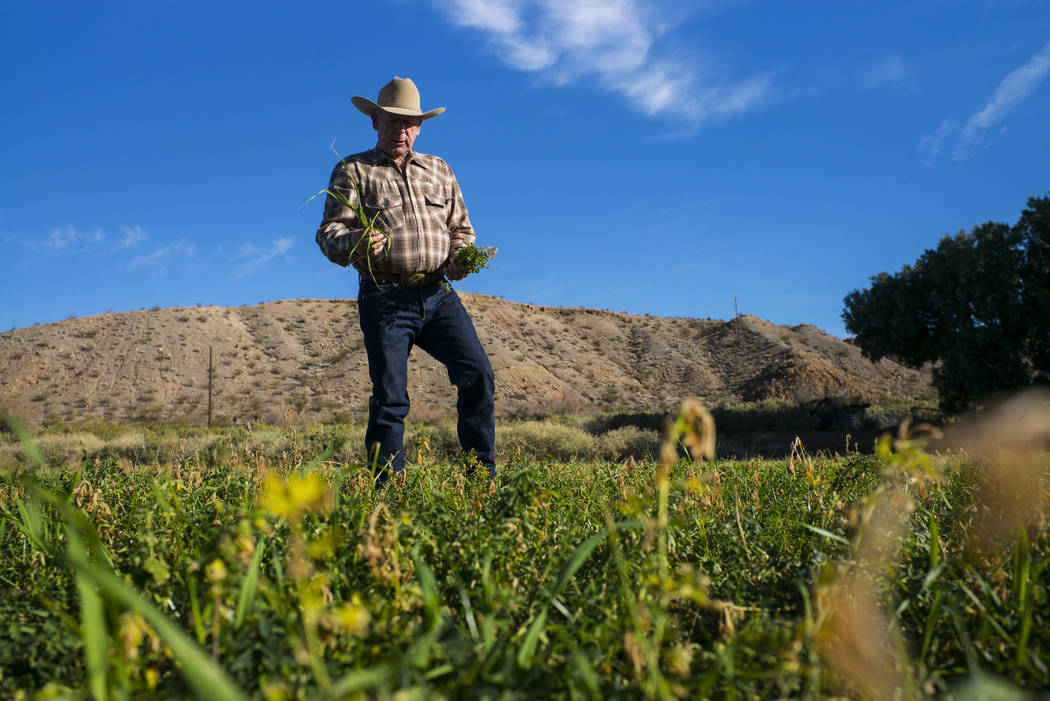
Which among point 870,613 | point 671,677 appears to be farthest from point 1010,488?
point 671,677

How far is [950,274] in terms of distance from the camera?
64.6 feet

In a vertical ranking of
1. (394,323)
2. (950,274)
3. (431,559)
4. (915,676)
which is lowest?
(915,676)

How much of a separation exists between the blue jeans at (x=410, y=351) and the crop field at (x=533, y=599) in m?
1.58

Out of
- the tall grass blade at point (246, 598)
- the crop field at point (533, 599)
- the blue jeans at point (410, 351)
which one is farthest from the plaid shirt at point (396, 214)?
the tall grass blade at point (246, 598)

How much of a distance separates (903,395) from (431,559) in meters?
44.5

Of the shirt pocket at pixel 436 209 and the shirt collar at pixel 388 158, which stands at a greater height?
the shirt collar at pixel 388 158

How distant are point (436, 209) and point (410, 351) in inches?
41.6

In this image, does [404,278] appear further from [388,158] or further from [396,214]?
[388,158]

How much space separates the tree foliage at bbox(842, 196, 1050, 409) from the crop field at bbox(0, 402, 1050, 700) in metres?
19.3

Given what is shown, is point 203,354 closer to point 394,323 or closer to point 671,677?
point 394,323

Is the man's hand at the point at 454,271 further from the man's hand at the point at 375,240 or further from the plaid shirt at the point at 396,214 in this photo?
the man's hand at the point at 375,240

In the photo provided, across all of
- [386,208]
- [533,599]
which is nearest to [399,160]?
[386,208]

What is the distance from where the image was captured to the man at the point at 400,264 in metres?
4.00

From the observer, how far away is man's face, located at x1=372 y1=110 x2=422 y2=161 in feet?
14.0
